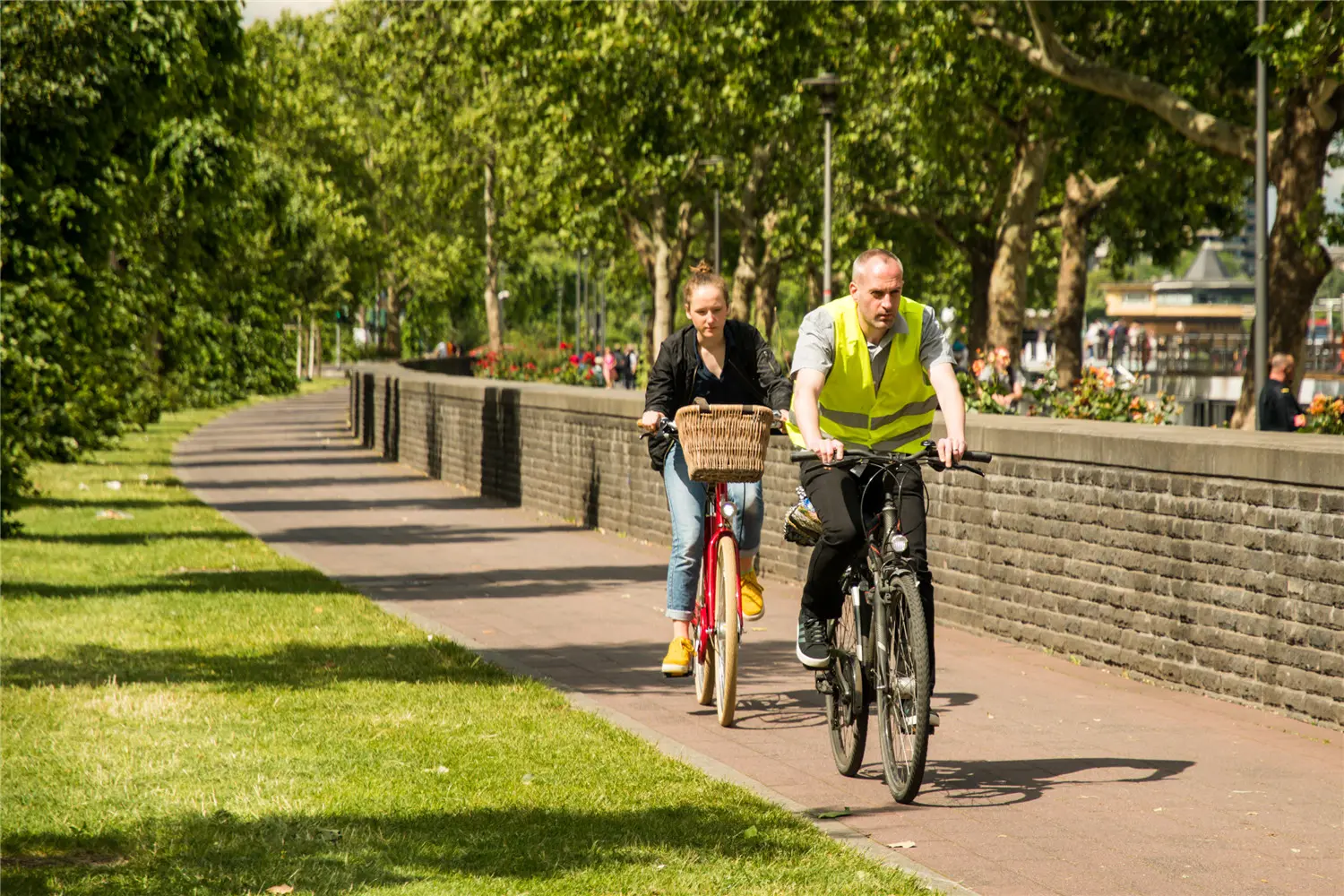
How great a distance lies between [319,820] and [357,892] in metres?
0.88

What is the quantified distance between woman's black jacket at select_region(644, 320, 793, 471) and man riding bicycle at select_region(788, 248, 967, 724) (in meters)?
1.14

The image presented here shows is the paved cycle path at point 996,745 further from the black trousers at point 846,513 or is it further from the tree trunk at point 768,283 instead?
the tree trunk at point 768,283

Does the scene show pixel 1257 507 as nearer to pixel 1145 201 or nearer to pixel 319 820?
pixel 319 820

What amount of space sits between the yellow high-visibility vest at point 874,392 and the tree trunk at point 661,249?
1479 inches

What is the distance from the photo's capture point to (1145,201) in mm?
40125

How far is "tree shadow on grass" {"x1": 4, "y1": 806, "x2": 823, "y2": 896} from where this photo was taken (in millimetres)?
5156

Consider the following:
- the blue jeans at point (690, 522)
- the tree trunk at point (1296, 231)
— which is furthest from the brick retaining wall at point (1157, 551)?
the tree trunk at point (1296, 231)

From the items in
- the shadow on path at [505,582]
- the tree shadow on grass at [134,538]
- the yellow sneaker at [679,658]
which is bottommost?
the tree shadow on grass at [134,538]

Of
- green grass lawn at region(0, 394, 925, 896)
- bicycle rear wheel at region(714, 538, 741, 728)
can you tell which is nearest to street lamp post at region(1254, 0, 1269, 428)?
green grass lawn at region(0, 394, 925, 896)

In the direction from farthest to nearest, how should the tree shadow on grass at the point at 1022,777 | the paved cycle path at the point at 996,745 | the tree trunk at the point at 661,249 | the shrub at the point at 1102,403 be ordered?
the tree trunk at the point at 661,249 < the shrub at the point at 1102,403 < the tree shadow on grass at the point at 1022,777 < the paved cycle path at the point at 996,745

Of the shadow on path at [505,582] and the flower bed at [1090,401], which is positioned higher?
the flower bed at [1090,401]

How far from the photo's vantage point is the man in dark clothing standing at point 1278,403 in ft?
60.2

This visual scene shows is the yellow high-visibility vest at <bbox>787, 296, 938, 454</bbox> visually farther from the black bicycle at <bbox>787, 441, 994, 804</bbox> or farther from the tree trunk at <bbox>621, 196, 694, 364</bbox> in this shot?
the tree trunk at <bbox>621, 196, 694, 364</bbox>

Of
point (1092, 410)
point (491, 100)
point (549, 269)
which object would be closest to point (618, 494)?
point (1092, 410)
